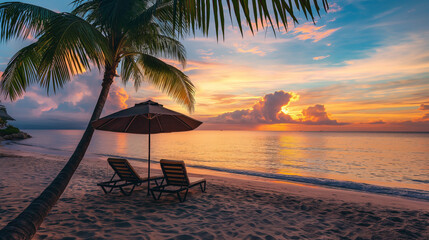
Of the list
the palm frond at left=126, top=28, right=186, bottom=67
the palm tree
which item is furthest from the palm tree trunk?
the palm frond at left=126, top=28, right=186, bottom=67

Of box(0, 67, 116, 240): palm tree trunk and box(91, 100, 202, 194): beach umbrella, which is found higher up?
box(91, 100, 202, 194): beach umbrella

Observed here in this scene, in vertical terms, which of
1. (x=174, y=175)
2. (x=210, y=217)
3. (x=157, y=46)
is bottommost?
(x=210, y=217)

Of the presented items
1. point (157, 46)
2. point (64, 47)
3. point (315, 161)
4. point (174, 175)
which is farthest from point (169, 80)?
point (315, 161)

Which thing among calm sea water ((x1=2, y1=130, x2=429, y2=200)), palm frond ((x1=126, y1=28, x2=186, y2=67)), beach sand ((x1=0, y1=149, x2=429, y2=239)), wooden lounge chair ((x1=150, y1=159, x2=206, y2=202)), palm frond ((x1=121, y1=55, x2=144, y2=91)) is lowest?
calm sea water ((x1=2, y1=130, x2=429, y2=200))

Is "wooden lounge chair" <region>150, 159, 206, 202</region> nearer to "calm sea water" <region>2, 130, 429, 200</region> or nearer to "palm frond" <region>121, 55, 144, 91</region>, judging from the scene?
"palm frond" <region>121, 55, 144, 91</region>

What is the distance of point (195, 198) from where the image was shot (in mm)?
6277

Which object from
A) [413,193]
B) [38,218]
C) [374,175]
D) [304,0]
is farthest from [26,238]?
[374,175]

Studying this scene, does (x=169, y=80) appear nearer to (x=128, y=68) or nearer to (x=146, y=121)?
(x=146, y=121)

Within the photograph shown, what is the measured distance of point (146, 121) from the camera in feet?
22.8

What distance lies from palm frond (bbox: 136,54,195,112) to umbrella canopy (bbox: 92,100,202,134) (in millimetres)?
1200

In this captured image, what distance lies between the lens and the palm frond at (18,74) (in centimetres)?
495

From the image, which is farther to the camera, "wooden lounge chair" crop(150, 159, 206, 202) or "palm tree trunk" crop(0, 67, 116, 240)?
"wooden lounge chair" crop(150, 159, 206, 202)

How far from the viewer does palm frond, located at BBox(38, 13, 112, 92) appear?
132 inches

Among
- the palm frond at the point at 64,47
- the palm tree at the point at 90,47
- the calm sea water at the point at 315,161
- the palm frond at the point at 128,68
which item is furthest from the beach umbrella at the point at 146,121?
the calm sea water at the point at 315,161
